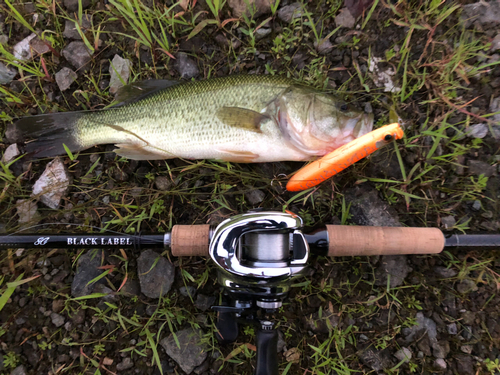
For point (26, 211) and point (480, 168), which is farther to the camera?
point (26, 211)

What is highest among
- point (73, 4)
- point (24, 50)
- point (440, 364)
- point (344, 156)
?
point (73, 4)

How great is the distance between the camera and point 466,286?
2096mm

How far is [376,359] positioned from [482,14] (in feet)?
8.68

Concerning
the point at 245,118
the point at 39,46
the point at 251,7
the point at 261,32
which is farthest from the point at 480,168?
the point at 39,46

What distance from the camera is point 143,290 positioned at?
2178mm

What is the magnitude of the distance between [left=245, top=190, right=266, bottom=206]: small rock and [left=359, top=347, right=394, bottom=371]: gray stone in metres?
1.30

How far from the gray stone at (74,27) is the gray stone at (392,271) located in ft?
9.68

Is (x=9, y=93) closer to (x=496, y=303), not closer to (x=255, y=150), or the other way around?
(x=255, y=150)

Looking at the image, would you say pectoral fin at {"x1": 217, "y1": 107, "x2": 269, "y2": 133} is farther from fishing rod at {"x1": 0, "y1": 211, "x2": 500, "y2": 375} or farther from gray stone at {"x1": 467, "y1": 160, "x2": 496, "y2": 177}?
gray stone at {"x1": 467, "y1": 160, "x2": 496, "y2": 177}

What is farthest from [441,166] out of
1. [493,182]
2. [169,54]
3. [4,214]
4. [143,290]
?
[4,214]

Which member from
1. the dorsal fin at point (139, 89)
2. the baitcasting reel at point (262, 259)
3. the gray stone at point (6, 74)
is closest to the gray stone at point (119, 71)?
the dorsal fin at point (139, 89)

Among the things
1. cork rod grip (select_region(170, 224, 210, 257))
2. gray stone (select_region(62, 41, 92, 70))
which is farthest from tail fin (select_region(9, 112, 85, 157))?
cork rod grip (select_region(170, 224, 210, 257))

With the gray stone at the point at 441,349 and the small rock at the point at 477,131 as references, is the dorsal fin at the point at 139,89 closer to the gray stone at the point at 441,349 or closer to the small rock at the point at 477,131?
the small rock at the point at 477,131

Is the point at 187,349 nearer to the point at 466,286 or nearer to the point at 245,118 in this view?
the point at 245,118
